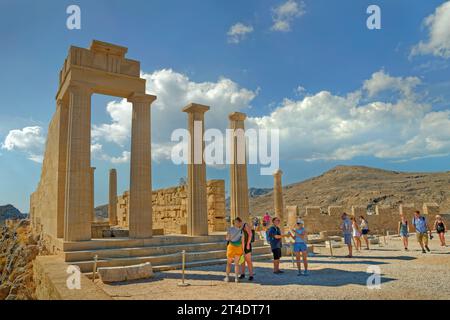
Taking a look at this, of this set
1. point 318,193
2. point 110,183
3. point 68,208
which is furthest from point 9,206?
point 68,208

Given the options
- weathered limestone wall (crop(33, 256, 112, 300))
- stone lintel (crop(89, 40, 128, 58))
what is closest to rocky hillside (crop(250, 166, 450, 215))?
stone lintel (crop(89, 40, 128, 58))

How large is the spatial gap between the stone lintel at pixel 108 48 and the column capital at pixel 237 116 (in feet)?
16.5

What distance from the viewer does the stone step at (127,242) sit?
10258 millimetres

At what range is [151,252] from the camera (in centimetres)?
1091

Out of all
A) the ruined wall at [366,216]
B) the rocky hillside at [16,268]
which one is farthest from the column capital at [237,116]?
the ruined wall at [366,216]

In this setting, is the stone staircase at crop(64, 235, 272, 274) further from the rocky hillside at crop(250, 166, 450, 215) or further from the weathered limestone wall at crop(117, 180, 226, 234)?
the rocky hillside at crop(250, 166, 450, 215)

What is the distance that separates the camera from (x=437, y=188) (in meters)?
49.7

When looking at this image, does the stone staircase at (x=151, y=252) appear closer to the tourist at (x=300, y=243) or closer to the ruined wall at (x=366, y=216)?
the tourist at (x=300, y=243)

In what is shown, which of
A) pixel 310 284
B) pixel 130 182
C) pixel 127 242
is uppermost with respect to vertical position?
pixel 130 182

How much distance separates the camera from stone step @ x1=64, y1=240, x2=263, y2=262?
9689 millimetres

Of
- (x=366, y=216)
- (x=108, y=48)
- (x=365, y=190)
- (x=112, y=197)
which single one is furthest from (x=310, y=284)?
(x=365, y=190)

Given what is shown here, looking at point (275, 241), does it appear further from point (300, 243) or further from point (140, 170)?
point (140, 170)

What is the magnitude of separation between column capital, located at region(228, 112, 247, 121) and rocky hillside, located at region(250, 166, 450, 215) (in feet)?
115

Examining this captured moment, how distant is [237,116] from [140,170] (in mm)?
5023
